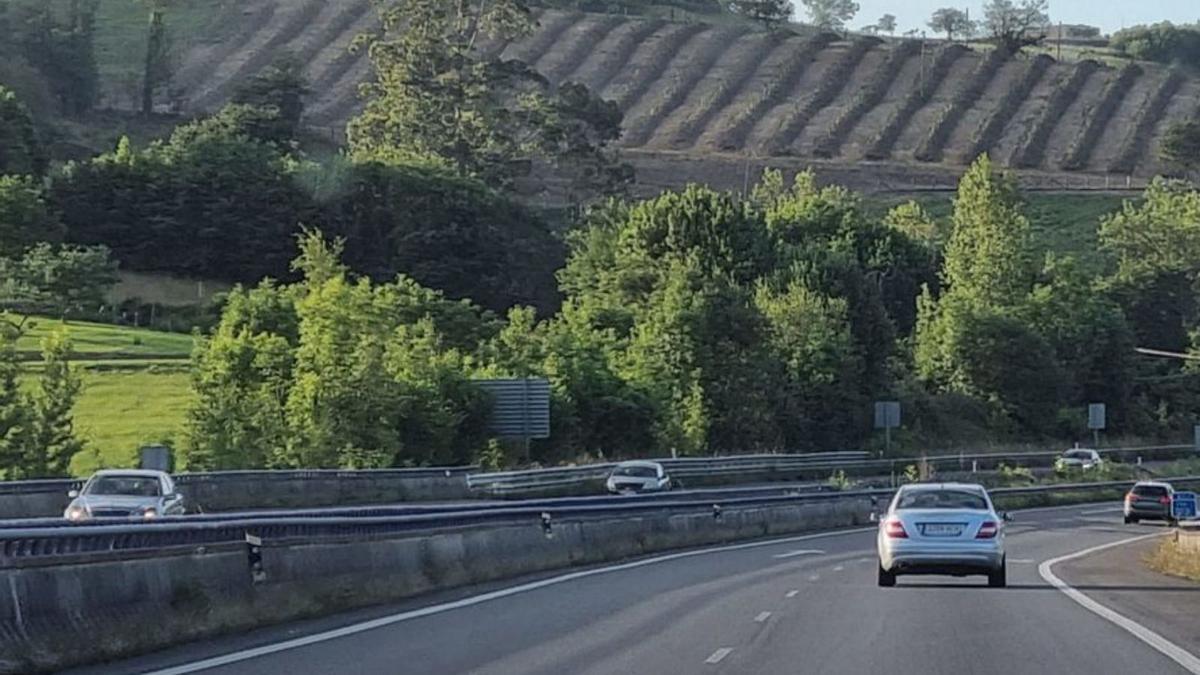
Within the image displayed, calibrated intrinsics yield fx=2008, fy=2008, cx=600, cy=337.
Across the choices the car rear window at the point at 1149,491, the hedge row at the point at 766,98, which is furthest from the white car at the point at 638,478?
the hedge row at the point at 766,98

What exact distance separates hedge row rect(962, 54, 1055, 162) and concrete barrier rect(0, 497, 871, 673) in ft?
423

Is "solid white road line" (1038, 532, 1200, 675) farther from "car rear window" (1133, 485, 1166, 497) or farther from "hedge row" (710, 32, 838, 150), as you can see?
"hedge row" (710, 32, 838, 150)

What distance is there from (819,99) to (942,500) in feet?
504

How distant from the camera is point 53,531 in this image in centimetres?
1641

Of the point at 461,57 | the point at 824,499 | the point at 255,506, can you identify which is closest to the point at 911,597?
the point at 255,506

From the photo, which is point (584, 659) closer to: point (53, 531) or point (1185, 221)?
point (53, 531)

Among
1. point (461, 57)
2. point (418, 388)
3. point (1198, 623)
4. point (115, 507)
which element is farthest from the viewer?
point (461, 57)

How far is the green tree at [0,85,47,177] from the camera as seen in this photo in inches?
4190

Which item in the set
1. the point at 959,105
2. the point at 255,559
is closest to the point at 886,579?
the point at 255,559

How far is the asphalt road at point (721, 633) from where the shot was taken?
16.8m

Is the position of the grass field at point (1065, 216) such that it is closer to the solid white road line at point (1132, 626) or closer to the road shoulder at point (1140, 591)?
the road shoulder at point (1140, 591)

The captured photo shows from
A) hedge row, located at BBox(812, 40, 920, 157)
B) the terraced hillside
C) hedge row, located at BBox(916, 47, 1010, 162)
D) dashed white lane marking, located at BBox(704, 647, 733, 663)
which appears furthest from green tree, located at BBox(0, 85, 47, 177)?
dashed white lane marking, located at BBox(704, 647, 733, 663)

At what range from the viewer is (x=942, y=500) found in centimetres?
2830

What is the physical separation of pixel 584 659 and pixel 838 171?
14258cm
